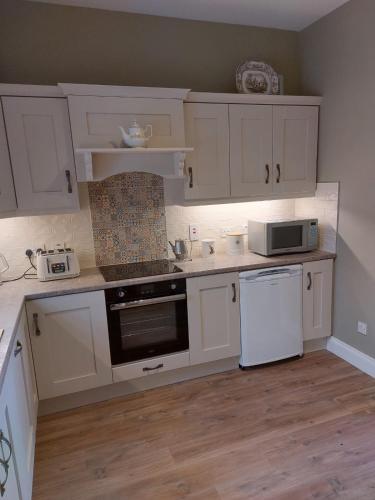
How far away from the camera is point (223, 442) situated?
204 cm

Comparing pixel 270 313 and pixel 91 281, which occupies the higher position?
pixel 91 281

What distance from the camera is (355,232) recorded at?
8.73 feet

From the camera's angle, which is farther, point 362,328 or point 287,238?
point 287,238

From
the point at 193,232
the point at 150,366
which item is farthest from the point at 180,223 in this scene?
the point at 150,366

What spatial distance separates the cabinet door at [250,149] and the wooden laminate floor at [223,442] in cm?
152

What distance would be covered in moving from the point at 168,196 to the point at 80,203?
0.70 metres

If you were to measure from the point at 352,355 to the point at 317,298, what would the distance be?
52 cm

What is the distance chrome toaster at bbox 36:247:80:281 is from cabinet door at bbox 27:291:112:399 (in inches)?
10.1

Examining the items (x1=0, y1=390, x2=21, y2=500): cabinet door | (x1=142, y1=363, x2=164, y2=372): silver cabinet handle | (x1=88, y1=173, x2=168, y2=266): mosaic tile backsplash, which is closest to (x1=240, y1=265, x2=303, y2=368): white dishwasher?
(x1=142, y1=363, x2=164, y2=372): silver cabinet handle

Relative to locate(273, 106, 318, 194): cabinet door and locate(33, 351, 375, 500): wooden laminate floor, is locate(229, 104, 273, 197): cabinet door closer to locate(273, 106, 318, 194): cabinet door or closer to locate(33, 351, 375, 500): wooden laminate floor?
locate(273, 106, 318, 194): cabinet door

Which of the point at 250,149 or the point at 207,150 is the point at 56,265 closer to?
the point at 207,150

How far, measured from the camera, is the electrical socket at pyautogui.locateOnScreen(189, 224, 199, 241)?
2936mm

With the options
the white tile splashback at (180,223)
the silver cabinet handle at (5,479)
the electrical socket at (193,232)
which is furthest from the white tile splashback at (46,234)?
the silver cabinet handle at (5,479)

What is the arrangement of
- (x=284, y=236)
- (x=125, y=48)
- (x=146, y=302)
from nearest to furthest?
(x=146, y=302) → (x=125, y=48) → (x=284, y=236)
